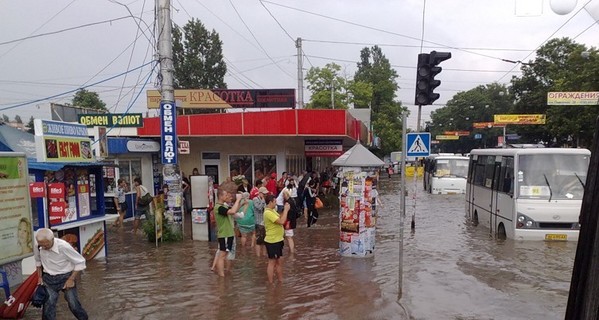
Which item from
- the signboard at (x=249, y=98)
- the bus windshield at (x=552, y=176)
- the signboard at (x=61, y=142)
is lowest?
the bus windshield at (x=552, y=176)

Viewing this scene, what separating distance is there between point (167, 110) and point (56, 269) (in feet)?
21.2

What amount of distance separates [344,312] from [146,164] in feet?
48.2

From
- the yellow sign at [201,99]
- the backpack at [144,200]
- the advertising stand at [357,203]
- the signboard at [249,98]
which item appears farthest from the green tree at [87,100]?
the advertising stand at [357,203]

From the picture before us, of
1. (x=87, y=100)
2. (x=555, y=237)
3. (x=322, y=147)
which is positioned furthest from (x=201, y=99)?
(x=87, y=100)

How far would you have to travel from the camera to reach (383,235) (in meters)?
13.2

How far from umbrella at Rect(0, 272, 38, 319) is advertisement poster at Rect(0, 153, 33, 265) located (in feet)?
2.03

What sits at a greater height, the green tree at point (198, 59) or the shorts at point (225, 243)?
the green tree at point (198, 59)

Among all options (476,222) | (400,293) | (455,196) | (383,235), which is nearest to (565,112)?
(455,196)

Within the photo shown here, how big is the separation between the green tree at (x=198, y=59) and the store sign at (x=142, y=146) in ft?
110

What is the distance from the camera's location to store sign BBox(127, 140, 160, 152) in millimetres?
17500

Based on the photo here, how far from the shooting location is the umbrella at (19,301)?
610 centimetres

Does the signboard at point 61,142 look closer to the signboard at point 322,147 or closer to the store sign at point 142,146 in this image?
the store sign at point 142,146

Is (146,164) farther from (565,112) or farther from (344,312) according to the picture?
(565,112)

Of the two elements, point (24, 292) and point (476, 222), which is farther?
point (476, 222)
